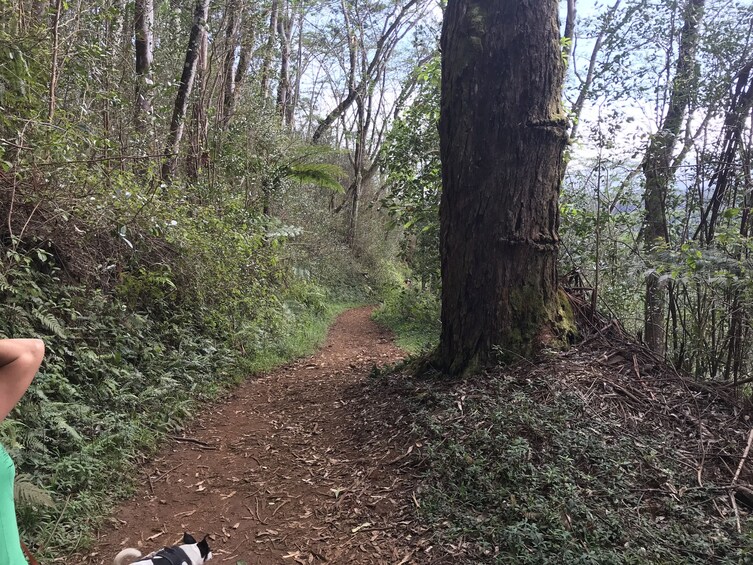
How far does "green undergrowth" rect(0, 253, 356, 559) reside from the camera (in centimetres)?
322

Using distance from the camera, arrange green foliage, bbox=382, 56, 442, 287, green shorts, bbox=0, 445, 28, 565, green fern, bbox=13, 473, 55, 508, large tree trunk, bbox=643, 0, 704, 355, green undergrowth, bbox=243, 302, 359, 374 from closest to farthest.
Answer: green shorts, bbox=0, 445, 28, 565 → green fern, bbox=13, 473, 55, 508 → large tree trunk, bbox=643, 0, 704, 355 → green undergrowth, bbox=243, 302, 359, 374 → green foliage, bbox=382, 56, 442, 287

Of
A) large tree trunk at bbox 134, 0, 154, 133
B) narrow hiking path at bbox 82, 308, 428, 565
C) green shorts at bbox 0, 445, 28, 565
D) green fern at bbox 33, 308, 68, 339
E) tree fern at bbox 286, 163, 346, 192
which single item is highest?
large tree trunk at bbox 134, 0, 154, 133

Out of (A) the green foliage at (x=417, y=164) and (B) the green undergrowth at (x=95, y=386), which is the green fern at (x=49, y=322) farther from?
(A) the green foliage at (x=417, y=164)

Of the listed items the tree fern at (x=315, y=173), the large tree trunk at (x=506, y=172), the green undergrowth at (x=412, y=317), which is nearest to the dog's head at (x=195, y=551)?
the large tree trunk at (x=506, y=172)

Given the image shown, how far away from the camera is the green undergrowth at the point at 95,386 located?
3.22m

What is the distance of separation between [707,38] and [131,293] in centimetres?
738

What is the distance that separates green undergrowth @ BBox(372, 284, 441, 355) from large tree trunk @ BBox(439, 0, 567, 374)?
570 cm

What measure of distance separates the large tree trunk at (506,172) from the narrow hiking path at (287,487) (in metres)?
1.27

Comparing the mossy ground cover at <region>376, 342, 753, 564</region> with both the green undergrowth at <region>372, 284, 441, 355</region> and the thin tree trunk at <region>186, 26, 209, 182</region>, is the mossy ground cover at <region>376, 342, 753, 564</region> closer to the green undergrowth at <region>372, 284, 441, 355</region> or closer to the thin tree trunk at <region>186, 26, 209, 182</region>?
the green undergrowth at <region>372, 284, 441, 355</region>

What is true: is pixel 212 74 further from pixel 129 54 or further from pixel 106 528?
pixel 106 528

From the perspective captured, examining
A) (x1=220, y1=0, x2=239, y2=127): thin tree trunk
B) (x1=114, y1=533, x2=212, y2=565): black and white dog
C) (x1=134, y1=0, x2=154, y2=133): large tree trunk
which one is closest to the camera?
(x1=114, y1=533, x2=212, y2=565): black and white dog

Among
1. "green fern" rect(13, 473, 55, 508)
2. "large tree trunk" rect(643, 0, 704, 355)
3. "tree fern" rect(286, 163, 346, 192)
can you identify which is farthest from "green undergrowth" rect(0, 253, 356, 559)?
"tree fern" rect(286, 163, 346, 192)

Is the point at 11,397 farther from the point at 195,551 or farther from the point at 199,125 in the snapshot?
the point at 199,125

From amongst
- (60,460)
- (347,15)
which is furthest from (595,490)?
(347,15)
